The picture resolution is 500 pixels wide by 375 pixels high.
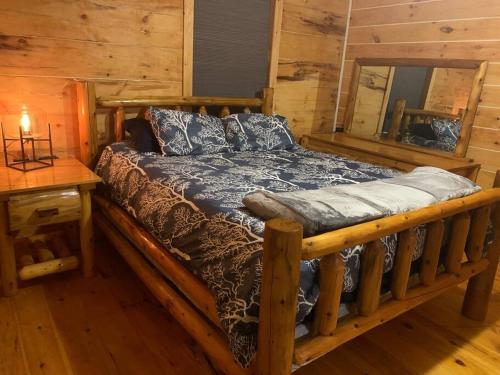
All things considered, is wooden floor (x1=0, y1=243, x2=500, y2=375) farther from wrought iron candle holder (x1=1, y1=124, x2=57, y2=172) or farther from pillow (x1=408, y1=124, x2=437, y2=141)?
pillow (x1=408, y1=124, x2=437, y2=141)

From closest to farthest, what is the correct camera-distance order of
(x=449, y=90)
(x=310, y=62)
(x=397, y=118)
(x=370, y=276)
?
(x=370, y=276)
(x=449, y=90)
(x=397, y=118)
(x=310, y=62)

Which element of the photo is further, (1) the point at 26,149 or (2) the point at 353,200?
(1) the point at 26,149

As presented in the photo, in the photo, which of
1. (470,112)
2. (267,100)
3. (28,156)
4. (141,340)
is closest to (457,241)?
(141,340)

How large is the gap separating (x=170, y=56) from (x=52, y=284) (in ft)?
5.34

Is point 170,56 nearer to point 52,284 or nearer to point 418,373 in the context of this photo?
point 52,284

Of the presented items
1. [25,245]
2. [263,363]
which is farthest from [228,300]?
[25,245]

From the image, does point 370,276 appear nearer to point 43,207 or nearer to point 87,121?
point 43,207

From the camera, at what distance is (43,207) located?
1.87 m

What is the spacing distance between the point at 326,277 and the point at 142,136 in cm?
159

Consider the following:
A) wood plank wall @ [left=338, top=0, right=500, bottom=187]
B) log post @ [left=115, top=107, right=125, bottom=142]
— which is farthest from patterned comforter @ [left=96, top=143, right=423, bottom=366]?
wood plank wall @ [left=338, top=0, right=500, bottom=187]

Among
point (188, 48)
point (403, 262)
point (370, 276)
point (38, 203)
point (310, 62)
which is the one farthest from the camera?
point (310, 62)

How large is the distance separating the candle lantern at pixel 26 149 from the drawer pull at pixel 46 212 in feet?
0.93

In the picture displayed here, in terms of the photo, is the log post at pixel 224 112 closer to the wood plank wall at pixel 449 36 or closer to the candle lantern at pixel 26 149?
the candle lantern at pixel 26 149

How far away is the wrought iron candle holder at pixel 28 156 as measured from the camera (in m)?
2.04
